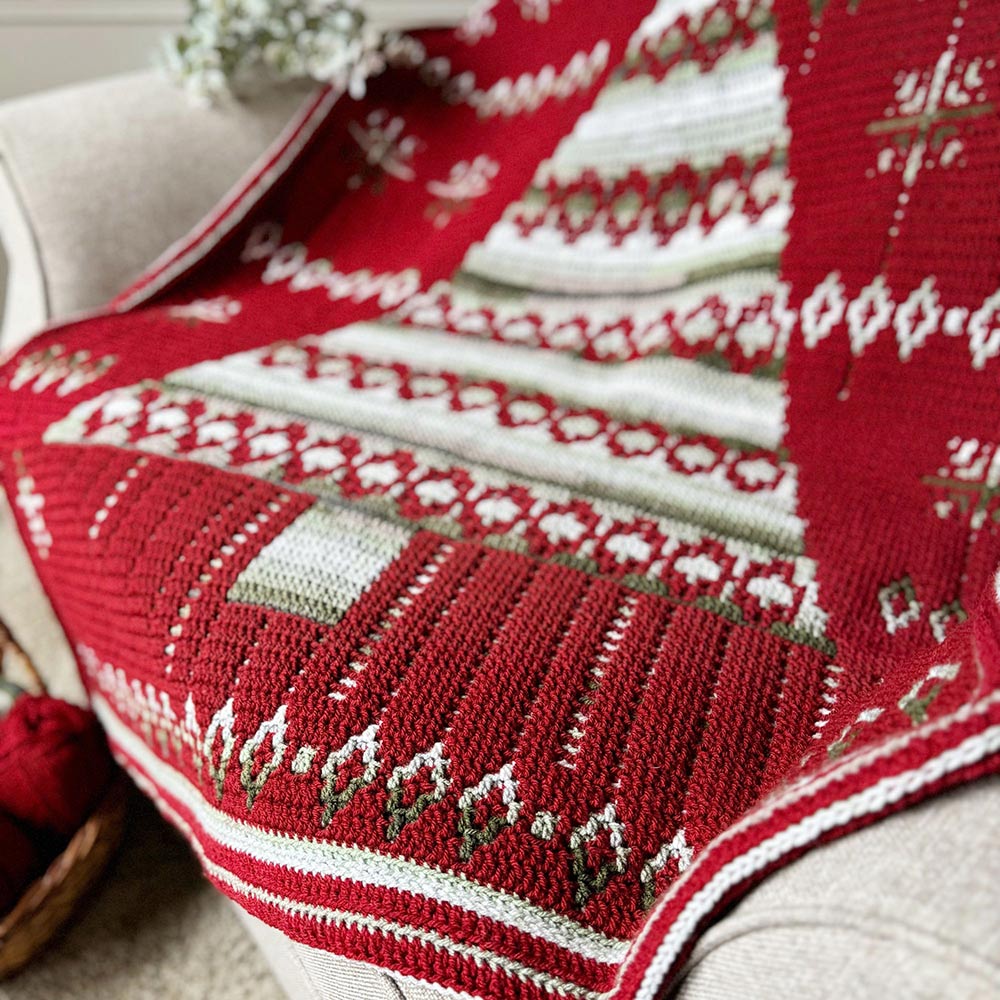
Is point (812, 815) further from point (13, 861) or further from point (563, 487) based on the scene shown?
point (13, 861)

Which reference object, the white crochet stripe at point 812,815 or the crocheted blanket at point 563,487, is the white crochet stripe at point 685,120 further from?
the white crochet stripe at point 812,815

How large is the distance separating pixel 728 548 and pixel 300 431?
0.40m

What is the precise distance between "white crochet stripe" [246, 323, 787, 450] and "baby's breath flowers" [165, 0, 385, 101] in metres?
0.40

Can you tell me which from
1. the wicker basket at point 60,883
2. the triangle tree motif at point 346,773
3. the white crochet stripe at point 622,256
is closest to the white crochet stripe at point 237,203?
the white crochet stripe at point 622,256

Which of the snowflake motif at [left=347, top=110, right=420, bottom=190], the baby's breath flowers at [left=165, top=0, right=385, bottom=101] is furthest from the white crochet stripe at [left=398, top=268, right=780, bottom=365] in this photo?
the baby's breath flowers at [left=165, top=0, right=385, bottom=101]

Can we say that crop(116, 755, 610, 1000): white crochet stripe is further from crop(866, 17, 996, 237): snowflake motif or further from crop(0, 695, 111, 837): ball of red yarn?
crop(866, 17, 996, 237): snowflake motif

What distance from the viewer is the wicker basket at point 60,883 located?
81 centimetres

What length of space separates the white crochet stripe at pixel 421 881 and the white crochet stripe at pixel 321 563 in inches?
5.9

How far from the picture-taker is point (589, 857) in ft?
1.64

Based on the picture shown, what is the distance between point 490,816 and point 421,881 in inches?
2.1

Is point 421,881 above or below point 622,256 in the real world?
below

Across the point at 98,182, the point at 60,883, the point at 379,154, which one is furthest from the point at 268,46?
the point at 60,883

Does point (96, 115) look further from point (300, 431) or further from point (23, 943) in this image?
point (23, 943)

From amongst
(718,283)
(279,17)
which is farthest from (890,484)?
(279,17)
